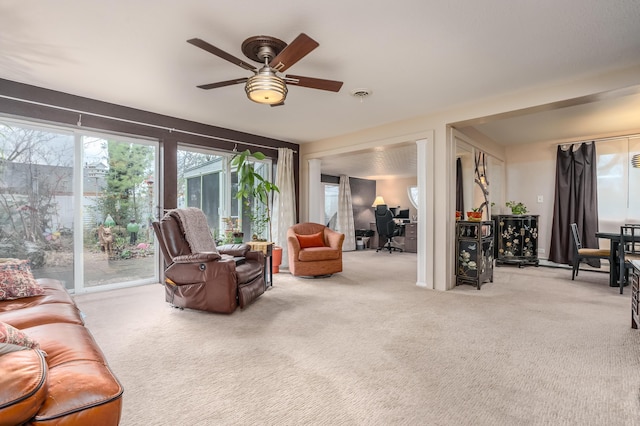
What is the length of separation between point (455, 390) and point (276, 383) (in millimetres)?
1012

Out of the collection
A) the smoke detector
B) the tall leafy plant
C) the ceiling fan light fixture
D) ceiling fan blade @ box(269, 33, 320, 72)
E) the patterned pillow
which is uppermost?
the smoke detector

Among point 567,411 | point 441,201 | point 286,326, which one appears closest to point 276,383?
point 286,326

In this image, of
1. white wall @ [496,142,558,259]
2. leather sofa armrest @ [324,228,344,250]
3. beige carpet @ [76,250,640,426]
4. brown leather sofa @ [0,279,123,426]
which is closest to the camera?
brown leather sofa @ [0,279,123,426]

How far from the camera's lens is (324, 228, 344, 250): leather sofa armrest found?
16.1ft

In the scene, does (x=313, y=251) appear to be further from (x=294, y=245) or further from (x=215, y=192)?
(x=215, y=192)

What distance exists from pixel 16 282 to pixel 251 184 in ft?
9.87

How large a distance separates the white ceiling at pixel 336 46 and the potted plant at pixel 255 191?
3.63 feet

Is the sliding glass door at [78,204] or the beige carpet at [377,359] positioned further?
the sliding glass door at [78,204]

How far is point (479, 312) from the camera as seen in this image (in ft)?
10.3

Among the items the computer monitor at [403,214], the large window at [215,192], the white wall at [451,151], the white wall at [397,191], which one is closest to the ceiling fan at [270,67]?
the white wall at [451,151]

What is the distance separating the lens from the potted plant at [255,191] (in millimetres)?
4777

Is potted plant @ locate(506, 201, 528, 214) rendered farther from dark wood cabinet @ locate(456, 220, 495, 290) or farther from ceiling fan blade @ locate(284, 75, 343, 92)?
ceiling fan blade @ locate(284, 75, 343, 92)

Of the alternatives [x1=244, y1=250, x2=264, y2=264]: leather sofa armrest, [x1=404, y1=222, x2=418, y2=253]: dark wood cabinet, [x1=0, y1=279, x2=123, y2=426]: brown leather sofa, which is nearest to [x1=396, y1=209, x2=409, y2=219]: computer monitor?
[x1=404, y1=222, x2=418, y2=253]: dark wood cabinet

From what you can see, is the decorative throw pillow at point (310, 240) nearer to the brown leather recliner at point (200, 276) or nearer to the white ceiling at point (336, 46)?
the brown leather recliner at point (200, 276)
